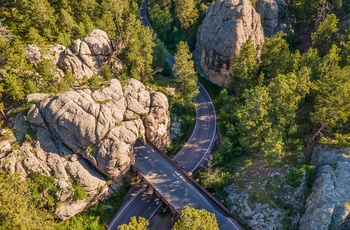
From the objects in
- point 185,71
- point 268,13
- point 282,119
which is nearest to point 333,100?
point 282,119

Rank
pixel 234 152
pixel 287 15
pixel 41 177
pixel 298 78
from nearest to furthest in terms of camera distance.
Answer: pixel 41 177 < pixel 298 78 < pixel 234 152 < pixel 287 15

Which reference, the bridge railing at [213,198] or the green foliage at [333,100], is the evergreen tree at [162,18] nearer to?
the bridge railing at [213,198]

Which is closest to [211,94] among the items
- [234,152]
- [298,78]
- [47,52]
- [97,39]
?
[234,152]

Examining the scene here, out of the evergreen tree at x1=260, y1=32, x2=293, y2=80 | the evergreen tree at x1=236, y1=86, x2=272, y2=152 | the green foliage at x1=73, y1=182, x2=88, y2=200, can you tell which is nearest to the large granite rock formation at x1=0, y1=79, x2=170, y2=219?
the green foliage at x1=73, y1=182, x2=88, y2=200

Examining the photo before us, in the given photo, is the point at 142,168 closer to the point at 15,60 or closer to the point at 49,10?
the point at 15,60

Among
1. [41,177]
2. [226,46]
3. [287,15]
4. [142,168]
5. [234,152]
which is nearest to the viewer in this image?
[41,177]

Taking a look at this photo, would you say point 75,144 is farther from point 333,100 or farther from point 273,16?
point 273,16
